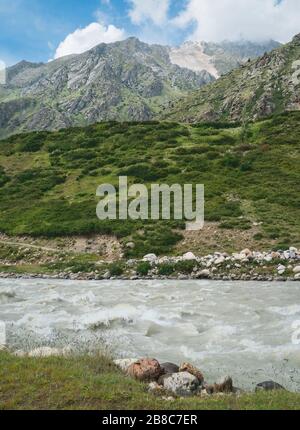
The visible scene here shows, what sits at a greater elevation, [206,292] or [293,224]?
[293,224]

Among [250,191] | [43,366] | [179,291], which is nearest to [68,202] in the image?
[250,191]

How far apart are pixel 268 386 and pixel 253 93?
13098 centimetres

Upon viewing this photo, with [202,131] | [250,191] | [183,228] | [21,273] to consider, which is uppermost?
[202,131]

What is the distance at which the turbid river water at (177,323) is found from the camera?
44.0ft

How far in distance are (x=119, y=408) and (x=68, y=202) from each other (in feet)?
136

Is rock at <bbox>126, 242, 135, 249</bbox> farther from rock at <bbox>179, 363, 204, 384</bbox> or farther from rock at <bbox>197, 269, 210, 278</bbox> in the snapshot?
rock at <bbox>179, 363, 204, 384</bbox>

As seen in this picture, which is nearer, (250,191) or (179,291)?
(179,291)

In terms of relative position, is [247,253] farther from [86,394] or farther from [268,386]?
[86,394]

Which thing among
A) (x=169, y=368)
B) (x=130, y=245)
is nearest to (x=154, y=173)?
(x=130, y=245)

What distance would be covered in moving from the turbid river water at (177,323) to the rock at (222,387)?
37.1 inches

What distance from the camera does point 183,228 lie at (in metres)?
38.8

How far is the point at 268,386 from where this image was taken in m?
10.6

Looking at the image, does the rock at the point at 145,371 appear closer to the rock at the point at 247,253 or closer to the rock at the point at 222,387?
the rock at the point at 222,387
